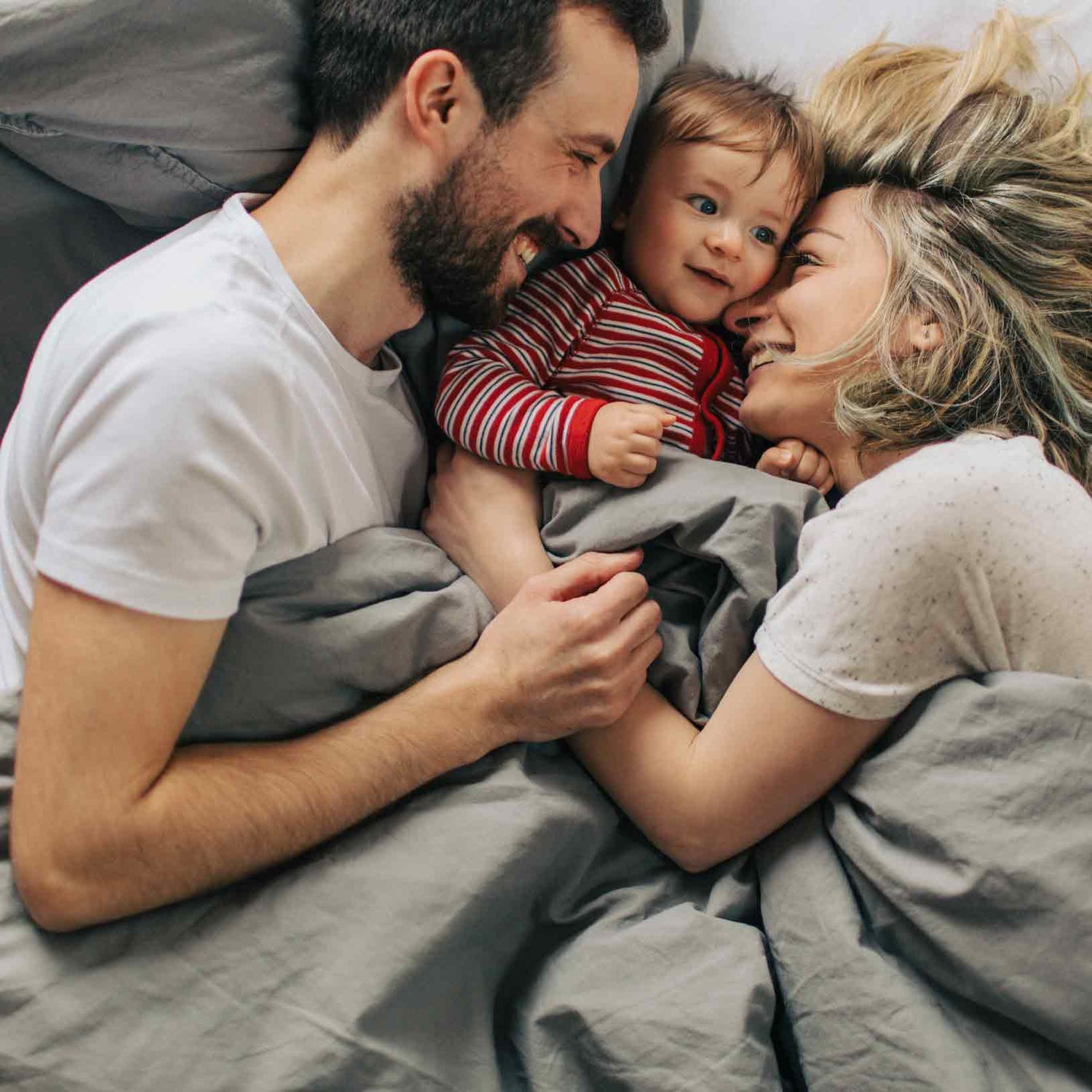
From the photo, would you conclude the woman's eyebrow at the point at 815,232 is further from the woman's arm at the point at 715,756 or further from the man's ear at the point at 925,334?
the woman's arm at the point at 715,756

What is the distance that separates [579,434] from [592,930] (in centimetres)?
51

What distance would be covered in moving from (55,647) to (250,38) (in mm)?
690

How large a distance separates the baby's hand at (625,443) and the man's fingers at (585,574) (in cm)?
8

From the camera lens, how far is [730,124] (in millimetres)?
1208

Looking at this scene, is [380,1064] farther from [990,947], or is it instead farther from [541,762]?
[990,947]

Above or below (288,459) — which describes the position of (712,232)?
above

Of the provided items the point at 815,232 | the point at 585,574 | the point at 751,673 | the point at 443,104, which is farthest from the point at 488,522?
the point at 815,232

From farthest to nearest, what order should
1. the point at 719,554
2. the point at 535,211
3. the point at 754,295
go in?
the point at 754,295, the point at 535,211, the point at 719,554

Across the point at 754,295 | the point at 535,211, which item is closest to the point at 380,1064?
the point at 535,211

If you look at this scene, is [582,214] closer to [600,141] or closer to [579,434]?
[600,141]

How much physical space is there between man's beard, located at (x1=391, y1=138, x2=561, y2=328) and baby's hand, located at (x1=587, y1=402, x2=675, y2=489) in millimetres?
216

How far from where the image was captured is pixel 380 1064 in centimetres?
84

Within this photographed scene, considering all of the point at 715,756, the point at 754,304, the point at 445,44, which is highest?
the point at 445,44

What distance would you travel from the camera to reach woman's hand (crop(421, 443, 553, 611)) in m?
1.10
